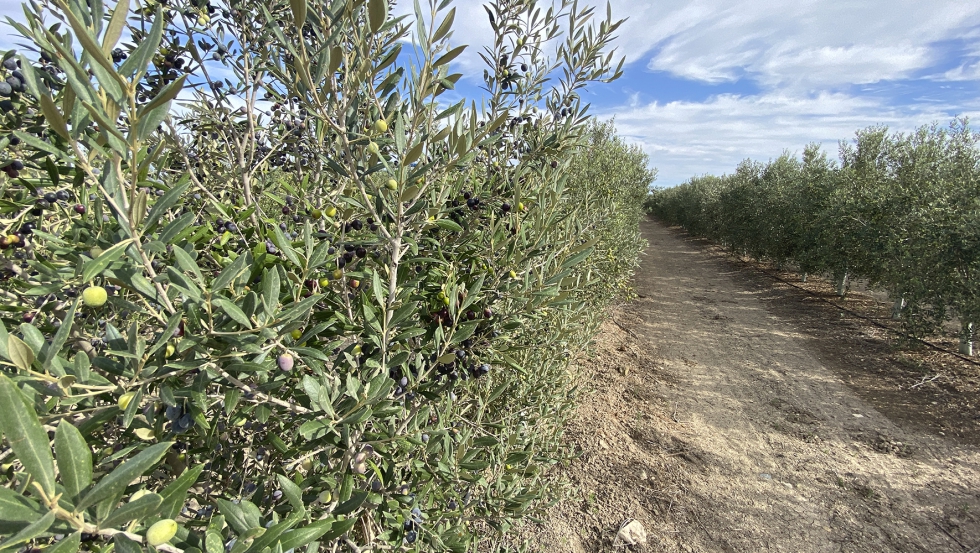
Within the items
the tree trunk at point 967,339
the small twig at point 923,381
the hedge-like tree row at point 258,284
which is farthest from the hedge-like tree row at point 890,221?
the hedge-like tree row at point 258,284

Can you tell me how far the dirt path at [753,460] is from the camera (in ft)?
11.7

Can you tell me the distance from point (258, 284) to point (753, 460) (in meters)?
5.33

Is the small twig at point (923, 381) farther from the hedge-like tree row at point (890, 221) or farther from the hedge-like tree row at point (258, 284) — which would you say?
the hedge-like tree row at point (258, 284)

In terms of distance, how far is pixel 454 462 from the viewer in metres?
1.55

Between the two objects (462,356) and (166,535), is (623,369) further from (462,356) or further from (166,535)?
(166,535)

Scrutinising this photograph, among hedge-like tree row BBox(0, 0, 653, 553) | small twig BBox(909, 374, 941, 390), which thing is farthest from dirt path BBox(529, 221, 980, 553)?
hedge-like tree row BBox(0, 0, 653, 553)

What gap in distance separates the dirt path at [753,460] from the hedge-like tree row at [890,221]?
A: 1612mm

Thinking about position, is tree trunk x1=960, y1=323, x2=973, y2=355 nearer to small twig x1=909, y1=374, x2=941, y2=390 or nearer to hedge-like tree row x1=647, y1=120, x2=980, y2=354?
hedge-like tree row x1=647, y1=120, x2=980, y2=354

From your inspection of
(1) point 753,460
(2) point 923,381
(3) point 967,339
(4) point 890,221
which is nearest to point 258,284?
(1) point 753,460

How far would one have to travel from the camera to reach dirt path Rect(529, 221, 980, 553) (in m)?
3.58

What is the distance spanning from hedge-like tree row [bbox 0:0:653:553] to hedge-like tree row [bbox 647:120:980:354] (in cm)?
859

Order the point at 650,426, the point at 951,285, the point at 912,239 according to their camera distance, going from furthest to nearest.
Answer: the point at 912,239 → the point at 951,285 → the point at 650,426

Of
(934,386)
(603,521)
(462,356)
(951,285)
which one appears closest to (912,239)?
(951,285)

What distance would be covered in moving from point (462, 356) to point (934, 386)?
8.61 meters
